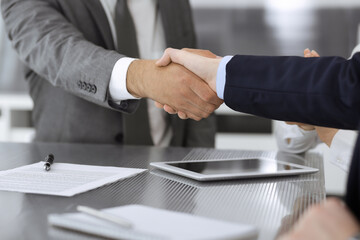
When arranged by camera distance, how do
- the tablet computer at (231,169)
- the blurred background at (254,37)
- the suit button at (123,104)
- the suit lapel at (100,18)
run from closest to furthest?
the tablet computer at (231,169), the suit button at (123,104), the suit lapel at (100,18), the blurred background at (254,37)

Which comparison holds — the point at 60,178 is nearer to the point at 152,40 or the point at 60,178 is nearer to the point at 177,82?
the point at 177,82

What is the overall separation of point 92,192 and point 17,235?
0.25 m

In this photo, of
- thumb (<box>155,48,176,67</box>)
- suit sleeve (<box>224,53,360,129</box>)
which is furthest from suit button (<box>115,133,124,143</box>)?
suit sleeve (<box>224,53,360,129</box>)

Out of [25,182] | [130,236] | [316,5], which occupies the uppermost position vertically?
[130,236]

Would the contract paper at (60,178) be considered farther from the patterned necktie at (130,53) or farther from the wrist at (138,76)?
the patterned necktie at (130,53)

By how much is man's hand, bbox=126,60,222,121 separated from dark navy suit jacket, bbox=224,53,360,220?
37 cm

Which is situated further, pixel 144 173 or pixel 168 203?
pixel 144 173

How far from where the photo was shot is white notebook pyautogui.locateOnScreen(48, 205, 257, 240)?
60cm

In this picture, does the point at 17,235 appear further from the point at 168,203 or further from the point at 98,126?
the point at 98,126

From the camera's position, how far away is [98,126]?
1.72 metres

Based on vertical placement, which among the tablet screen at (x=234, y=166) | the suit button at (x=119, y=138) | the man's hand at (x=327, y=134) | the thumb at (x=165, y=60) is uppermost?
the thumb at (x=165, y=60)

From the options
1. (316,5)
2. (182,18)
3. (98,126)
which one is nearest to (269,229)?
(98,126)

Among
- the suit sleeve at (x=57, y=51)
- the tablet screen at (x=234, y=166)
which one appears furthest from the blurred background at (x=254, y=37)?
the tablet screen at (x=234, y=166)

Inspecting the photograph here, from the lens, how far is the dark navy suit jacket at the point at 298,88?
36.1 inches
